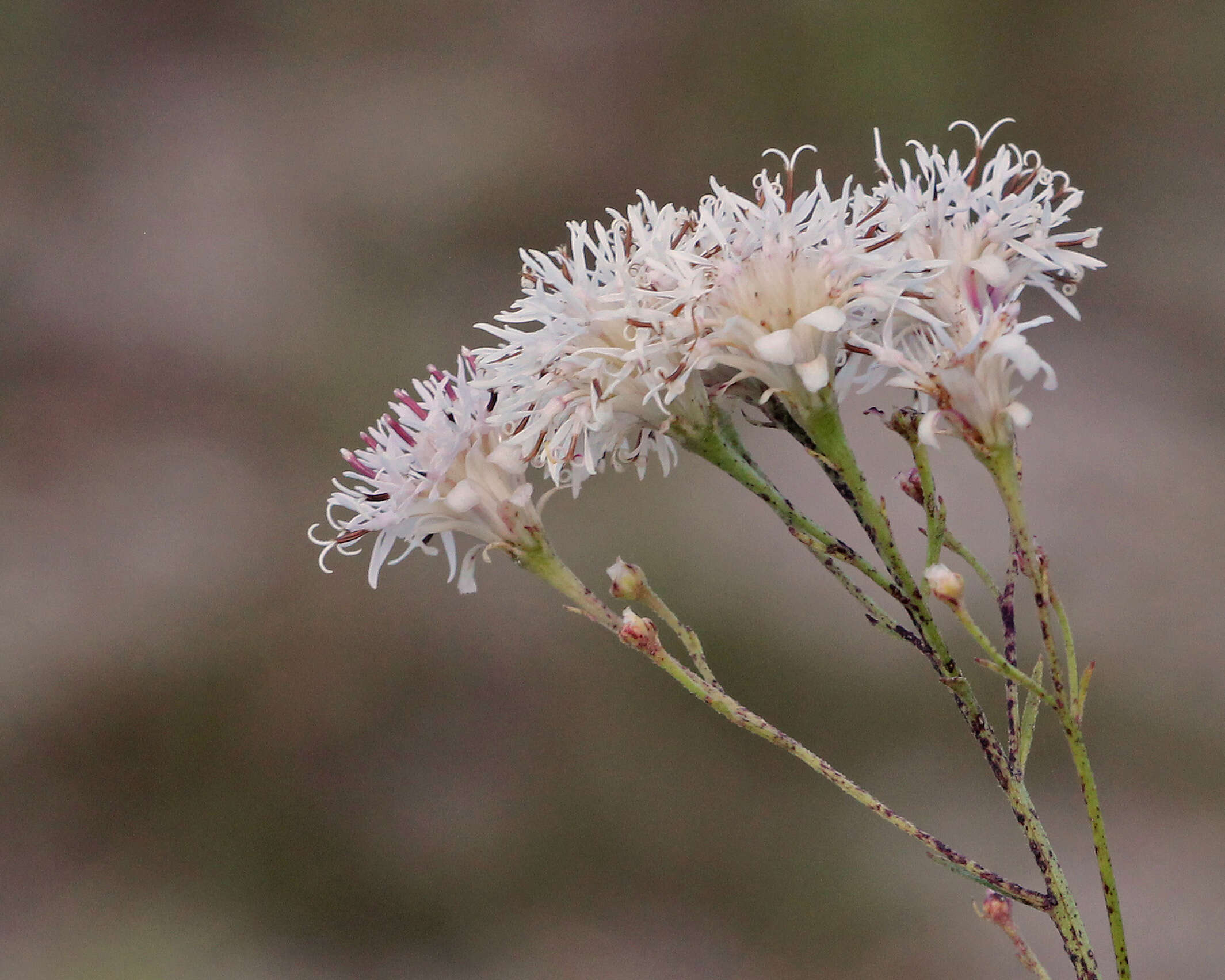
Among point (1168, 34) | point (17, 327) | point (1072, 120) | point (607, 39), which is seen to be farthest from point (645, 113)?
point (17, 327)

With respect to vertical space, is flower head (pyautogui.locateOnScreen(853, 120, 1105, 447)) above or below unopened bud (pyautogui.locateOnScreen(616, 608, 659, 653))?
above

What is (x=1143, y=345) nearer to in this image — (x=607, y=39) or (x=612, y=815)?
(x=607, y=39)

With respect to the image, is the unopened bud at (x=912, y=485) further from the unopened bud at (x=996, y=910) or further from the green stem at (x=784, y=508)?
the unopened bud at (x=996, y=910)

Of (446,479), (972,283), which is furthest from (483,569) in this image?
(972,283)

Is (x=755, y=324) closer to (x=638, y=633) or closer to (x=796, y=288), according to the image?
(x=796, y=288)

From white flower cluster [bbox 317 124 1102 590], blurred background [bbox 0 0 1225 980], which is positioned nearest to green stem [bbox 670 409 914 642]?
white flower cluster [bbox 317 124 1102 590]

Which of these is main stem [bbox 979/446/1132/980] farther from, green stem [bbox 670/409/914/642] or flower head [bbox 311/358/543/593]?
flower head [bbox 311/358/543/593]
